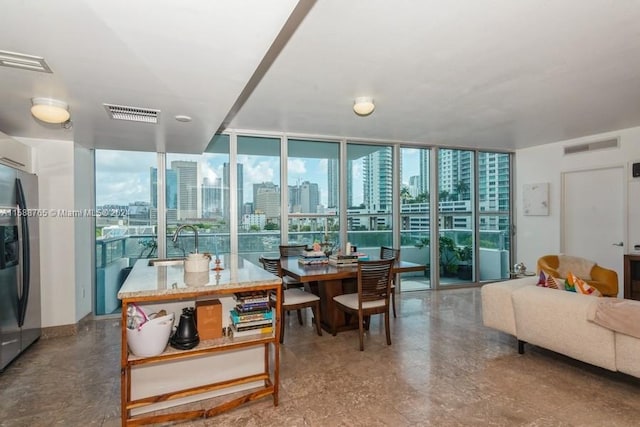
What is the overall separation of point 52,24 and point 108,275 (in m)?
3.90

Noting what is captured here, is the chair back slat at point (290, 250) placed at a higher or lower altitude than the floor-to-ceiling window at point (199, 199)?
lower

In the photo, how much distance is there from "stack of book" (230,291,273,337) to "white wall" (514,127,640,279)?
544 cm

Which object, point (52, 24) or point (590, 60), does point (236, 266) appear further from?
point (590, 60)

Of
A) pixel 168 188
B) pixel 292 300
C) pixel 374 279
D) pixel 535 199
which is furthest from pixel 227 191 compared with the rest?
pixel 535 199

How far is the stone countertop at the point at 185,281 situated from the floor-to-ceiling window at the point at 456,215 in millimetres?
4305

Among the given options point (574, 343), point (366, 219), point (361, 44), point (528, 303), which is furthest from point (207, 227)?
point (574, 343)

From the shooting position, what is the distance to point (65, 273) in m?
3.90

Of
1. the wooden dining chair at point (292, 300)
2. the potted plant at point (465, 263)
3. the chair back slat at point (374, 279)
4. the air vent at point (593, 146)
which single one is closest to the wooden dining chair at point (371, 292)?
the chair back slat at point (374, 279)

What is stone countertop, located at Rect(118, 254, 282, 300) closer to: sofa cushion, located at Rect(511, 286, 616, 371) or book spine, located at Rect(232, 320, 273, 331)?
book spine, located at Rect(232, 320, 273, 331)

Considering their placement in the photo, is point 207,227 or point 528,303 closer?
point 528,303

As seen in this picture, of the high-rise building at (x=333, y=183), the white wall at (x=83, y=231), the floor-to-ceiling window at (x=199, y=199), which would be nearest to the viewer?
the white wall at (x=83, y=231)

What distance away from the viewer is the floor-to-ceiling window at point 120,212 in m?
4.57

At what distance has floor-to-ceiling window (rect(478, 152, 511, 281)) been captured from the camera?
643 cm

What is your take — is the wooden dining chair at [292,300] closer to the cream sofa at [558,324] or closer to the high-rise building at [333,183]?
the cream sofa at [558,324]
